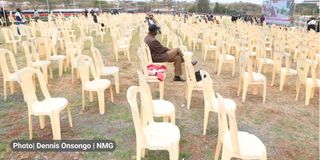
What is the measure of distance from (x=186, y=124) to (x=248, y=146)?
1.60 meters

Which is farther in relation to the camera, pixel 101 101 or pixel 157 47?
→ pixel 157 47

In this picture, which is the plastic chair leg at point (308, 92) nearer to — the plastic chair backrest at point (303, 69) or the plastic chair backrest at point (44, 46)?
the plastic chair backrest at point (303, 69)

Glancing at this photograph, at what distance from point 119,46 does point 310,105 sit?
5317 millimetres

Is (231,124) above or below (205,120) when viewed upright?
above

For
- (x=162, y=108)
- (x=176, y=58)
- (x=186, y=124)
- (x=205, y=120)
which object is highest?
(x=176, y=58)

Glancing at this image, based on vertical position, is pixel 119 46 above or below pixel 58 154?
above

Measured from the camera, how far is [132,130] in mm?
3832

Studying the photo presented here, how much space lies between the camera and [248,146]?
2510mm

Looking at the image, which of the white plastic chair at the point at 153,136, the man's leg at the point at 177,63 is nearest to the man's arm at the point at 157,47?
the man's leg at the point at 177,63

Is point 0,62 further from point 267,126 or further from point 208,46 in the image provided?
point 208,46

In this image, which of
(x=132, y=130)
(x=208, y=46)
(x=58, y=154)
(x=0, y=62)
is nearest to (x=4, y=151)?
(x=58, y=154)

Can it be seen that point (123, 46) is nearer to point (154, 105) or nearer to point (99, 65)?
point (99, 65)

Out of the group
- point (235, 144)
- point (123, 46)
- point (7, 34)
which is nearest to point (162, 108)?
point (235, 144)

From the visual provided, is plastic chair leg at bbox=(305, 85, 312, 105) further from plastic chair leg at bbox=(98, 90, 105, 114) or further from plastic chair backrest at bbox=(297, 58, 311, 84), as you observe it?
plastic chair leg at bbox=(98, 90, 105, 114)
